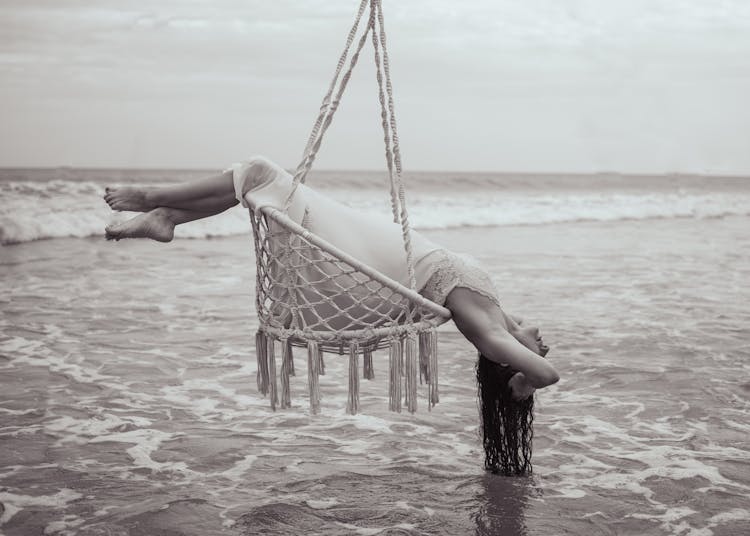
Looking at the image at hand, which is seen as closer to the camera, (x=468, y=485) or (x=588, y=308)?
(x=468, y=485)

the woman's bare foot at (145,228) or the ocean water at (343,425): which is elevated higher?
the woman's bare foot at (145,228)

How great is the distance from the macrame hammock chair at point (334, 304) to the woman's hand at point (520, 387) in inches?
9.8

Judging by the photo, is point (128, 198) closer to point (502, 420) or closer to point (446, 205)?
point (502, 420)

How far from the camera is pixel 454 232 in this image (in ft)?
43.2

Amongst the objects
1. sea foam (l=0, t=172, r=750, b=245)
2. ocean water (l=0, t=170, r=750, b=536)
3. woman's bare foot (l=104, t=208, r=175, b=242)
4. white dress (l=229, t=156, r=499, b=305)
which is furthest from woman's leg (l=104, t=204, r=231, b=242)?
sea foam (l=0, t=172, r=750, b=245)

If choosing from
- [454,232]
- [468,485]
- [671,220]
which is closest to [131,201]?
[468,485]

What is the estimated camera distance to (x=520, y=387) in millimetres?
2633

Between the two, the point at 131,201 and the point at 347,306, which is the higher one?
the point at 131,201

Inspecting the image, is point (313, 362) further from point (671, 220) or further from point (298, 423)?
point (671, 220)

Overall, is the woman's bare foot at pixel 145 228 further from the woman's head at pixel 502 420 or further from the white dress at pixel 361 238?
the woman's head at pixel 502 420

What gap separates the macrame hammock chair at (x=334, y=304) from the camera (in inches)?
98.8

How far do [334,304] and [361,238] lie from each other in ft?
0.85

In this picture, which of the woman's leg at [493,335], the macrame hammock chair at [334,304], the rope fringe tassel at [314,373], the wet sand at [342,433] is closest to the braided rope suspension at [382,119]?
the macrame hammock chair at [334,304]

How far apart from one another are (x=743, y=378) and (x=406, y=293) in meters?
2.27
